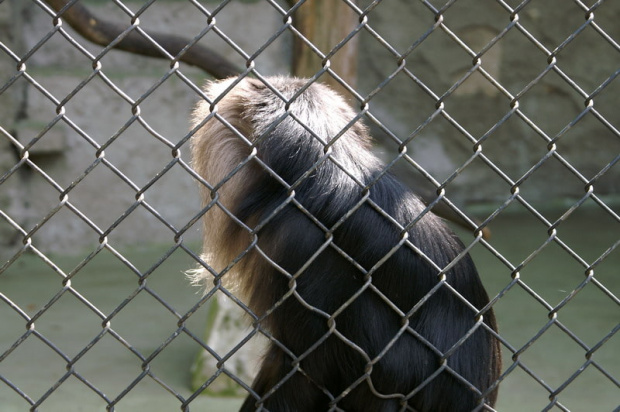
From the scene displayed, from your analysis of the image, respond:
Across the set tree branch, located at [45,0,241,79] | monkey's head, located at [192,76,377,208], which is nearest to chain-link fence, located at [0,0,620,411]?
tree branch, located at [45,0,241,79]

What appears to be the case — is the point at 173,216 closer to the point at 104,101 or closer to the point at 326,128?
the point at 104,101

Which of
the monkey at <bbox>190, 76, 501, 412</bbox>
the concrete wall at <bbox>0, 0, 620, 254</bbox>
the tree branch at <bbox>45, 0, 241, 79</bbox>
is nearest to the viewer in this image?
the monkey at <bbox>190, 76, 501, 412</bbox>

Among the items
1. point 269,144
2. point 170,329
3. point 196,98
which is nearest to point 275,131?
point 269,144

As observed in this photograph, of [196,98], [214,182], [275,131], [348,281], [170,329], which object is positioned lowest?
[170,329]

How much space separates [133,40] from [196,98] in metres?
2.18

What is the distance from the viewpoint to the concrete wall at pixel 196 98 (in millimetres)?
5117

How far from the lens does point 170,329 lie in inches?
164

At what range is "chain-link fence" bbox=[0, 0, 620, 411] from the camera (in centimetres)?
342

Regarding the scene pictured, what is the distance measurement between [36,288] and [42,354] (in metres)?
0.94

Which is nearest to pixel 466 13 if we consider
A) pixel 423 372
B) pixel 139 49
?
pixel 139 49

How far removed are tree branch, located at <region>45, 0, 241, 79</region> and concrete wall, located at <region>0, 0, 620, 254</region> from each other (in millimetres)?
1300

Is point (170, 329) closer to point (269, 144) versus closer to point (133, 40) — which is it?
point (133, 40)

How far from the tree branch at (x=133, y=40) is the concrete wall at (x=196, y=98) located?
51.2 inches

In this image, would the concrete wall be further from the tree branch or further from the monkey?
the monkey
